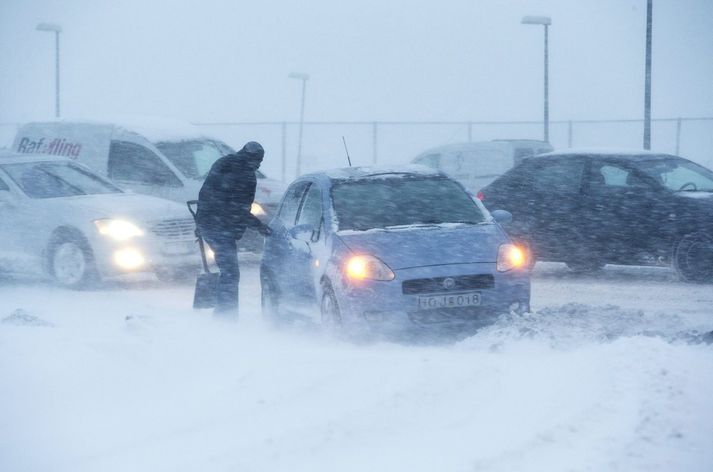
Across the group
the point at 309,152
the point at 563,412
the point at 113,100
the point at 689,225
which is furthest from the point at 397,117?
the point at 563,412

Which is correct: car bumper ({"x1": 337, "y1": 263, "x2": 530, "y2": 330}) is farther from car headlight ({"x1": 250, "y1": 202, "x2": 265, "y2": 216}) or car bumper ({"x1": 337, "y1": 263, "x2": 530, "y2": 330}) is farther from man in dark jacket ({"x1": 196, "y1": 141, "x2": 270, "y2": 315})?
car headlight ({"x1": 250, "y1": 202, "x2": 265, "y2": 216})

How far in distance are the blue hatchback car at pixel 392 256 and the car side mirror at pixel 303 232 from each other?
0.5 inches

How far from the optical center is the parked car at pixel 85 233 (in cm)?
1353

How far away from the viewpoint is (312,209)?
9.93m

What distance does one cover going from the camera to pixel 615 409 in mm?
5895

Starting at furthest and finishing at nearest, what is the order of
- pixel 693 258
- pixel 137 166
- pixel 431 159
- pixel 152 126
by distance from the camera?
pixel 431 159 → pixel 152 126 → pixel 137 166 → pixel 693 258

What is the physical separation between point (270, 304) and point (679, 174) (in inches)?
237

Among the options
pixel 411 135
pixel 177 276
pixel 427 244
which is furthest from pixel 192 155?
pixel 411 135

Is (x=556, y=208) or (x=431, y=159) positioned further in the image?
(x=431, y=159)

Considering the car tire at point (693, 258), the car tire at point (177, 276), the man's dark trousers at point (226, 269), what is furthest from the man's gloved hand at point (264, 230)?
the car tire at point (693, 258)

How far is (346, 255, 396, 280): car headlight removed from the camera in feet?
28.0

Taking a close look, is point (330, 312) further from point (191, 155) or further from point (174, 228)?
point (191, 155)

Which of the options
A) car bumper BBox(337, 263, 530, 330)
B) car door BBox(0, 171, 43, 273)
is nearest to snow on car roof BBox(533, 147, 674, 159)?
car bumper BBox(337, 263, 530, 330)

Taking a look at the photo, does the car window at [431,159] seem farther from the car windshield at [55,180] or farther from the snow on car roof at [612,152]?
the car windshield at [55,180]
